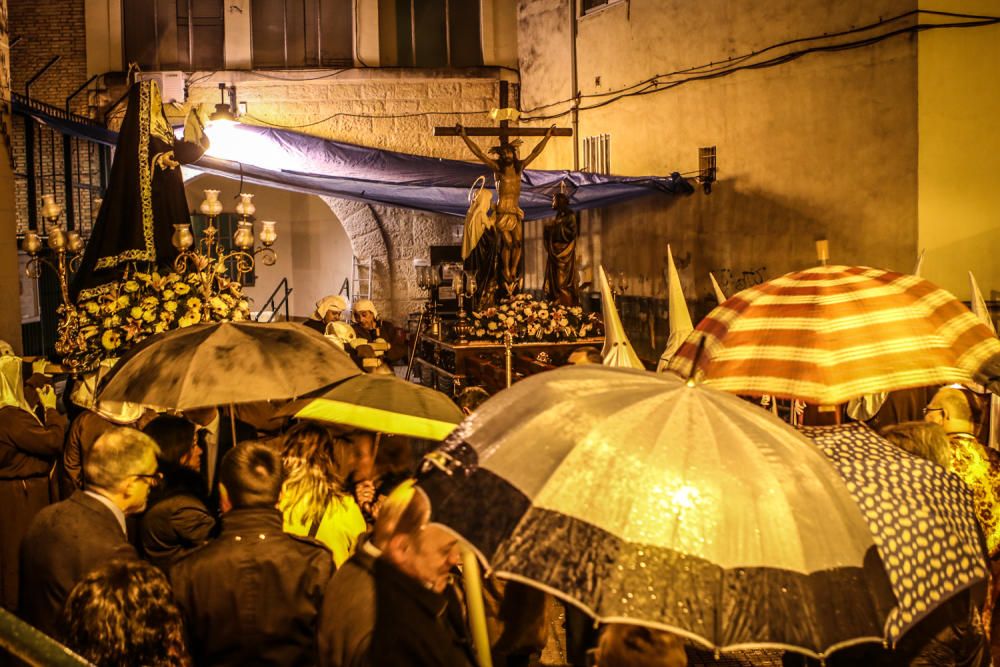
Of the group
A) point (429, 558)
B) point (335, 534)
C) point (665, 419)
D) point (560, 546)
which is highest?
point (665, 419)

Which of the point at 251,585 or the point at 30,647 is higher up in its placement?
the point at 30,647

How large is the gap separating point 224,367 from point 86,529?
2.95ft

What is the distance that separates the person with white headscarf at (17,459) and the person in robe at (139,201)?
89cm

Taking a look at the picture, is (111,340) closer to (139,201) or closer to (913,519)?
(139,201)

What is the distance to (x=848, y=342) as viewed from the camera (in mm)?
3420

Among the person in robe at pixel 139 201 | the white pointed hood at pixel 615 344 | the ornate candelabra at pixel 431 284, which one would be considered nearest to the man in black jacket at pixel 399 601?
the white pointed hood at pixel 615 344

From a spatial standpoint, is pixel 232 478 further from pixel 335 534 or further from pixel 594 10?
pixel 594 10

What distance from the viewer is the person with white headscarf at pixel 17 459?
5.43m

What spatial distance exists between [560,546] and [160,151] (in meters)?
5.71

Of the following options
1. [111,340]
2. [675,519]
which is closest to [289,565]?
[675,519]

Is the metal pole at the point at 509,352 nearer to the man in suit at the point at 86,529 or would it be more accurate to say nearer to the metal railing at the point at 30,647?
the man in suit at the point at 86,529

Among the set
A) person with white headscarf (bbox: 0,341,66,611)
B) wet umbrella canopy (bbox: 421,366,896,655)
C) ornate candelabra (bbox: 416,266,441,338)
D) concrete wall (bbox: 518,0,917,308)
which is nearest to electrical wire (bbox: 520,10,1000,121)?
concrete wall (bbox: 518,0,917,308)

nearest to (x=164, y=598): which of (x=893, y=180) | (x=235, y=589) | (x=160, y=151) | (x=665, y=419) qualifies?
(x=235, y=589)

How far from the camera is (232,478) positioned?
327 centimetres
